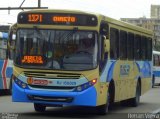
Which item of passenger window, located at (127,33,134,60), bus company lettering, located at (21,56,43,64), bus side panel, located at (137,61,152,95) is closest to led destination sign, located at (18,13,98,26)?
bus company lettering, located at (21,56,43,64)

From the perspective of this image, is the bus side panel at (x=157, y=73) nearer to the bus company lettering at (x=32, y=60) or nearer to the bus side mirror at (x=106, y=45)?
the bus side mirror at (x=106, y=45)

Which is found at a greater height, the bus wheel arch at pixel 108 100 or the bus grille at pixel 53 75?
the bus grille at pixel 53 75

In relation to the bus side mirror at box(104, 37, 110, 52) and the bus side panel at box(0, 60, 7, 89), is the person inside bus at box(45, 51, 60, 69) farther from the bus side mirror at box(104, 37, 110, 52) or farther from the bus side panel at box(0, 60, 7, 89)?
the bus side panel at box(0, 60, 7, 89)

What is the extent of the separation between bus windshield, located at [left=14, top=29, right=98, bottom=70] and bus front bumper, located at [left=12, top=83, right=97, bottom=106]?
66 cm

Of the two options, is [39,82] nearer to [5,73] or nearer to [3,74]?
[3,74]

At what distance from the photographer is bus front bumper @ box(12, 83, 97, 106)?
14.5 meters

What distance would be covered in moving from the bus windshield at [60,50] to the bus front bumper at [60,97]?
66 cm

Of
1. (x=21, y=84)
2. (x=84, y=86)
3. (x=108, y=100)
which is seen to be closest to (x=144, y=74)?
(x=108, y=100)

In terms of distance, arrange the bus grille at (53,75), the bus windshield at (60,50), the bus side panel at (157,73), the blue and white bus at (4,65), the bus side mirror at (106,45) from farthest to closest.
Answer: the bus side panel at (157,73), the blue and white bus at (4,65), the bus side mirror at (106,45), the bus windshield at (60,50), the bus grille at (53,75)

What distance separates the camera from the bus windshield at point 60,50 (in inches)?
577

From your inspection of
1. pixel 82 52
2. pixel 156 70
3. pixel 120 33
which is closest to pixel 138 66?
pixel 120 33

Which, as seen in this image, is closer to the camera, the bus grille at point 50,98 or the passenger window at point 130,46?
the bus grille at point 50,98

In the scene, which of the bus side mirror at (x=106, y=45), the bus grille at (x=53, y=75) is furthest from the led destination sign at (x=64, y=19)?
the bus grille at (x=53, y=75)

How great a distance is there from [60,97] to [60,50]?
1.25 meters
